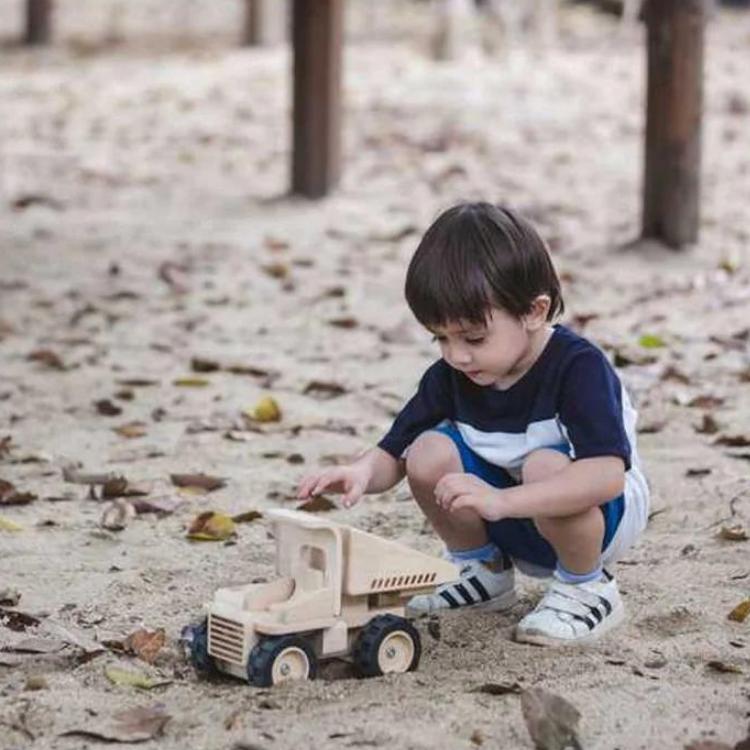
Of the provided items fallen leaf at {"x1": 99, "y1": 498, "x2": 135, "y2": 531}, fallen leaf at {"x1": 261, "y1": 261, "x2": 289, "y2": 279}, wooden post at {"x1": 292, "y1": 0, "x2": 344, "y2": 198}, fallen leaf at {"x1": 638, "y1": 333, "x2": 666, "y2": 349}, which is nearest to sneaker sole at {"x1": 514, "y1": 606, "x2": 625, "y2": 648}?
fallen leaf at {"x1": 99, "y1": 498, "x2": 135, "y2": 531}

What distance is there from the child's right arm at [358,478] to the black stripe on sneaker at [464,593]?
0.24 m

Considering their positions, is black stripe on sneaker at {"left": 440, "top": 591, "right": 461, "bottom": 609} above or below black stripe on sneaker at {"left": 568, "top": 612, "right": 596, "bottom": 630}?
below

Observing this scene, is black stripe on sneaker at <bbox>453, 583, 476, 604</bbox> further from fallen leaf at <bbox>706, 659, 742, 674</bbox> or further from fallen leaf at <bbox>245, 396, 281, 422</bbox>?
fallen leaf at <bbox>245, 396, 281, 422</bbox>

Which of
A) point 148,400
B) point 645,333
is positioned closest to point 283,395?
point 148,400

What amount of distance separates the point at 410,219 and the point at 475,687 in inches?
235

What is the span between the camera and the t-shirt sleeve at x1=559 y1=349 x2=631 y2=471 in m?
3.24

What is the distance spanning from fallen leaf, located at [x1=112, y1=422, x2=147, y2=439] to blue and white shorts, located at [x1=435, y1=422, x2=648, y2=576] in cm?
186

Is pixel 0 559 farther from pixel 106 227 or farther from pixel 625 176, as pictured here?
pixel 625 176

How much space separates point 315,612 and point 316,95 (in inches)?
246

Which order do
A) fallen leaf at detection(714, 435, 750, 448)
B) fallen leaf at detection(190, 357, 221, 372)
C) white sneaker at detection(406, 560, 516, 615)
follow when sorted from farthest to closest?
fallen leaf at detection(190, 357, 221, 372) < fallen leaf at detection(714, 435, 750, 448) < white sneaker at detection(406, 560, 516, 615)

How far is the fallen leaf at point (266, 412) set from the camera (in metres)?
5.36

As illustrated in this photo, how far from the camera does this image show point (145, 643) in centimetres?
333

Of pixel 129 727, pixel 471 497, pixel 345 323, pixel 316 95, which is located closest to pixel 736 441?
pixel 471 497

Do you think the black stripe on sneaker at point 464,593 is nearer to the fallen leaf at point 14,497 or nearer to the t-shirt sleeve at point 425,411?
the t-shirt sleeve at point 425,411
